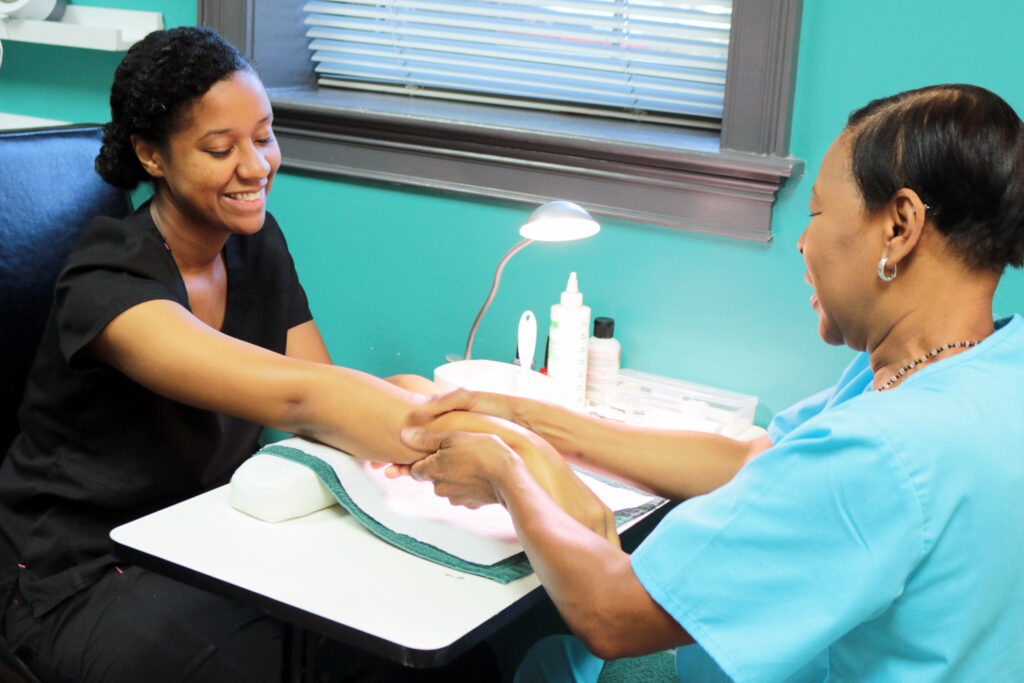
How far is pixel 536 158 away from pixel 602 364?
0.43m

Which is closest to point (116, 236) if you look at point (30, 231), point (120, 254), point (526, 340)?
point (120, 254)

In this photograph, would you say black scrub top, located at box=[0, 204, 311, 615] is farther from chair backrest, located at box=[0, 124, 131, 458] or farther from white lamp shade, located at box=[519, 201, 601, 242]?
white lamp shade, located at box=[519, 201, 601, 242]

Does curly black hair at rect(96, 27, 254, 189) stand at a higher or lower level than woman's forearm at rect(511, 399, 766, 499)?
higher

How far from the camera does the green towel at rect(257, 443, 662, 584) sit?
4.10ft

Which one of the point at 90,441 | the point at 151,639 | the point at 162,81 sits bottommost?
the point at 151,639

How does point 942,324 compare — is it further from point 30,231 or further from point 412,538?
point 30,231

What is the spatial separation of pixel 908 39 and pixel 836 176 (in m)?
0.71

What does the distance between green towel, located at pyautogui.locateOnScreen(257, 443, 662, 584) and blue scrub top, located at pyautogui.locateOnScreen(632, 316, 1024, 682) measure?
8.9 inches

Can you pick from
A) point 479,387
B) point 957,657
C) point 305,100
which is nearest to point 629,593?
point 957,657

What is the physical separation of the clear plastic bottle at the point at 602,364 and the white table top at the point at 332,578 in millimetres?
664

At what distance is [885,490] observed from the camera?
0.96m

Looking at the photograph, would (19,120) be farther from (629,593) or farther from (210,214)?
(629,593)

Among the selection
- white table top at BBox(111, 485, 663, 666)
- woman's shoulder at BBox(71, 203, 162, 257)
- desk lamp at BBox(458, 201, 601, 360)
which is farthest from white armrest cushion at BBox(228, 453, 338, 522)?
desk lamp at BBox(458, 201, 601, 360)

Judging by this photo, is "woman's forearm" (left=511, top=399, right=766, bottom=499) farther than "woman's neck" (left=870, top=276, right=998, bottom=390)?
Yes
